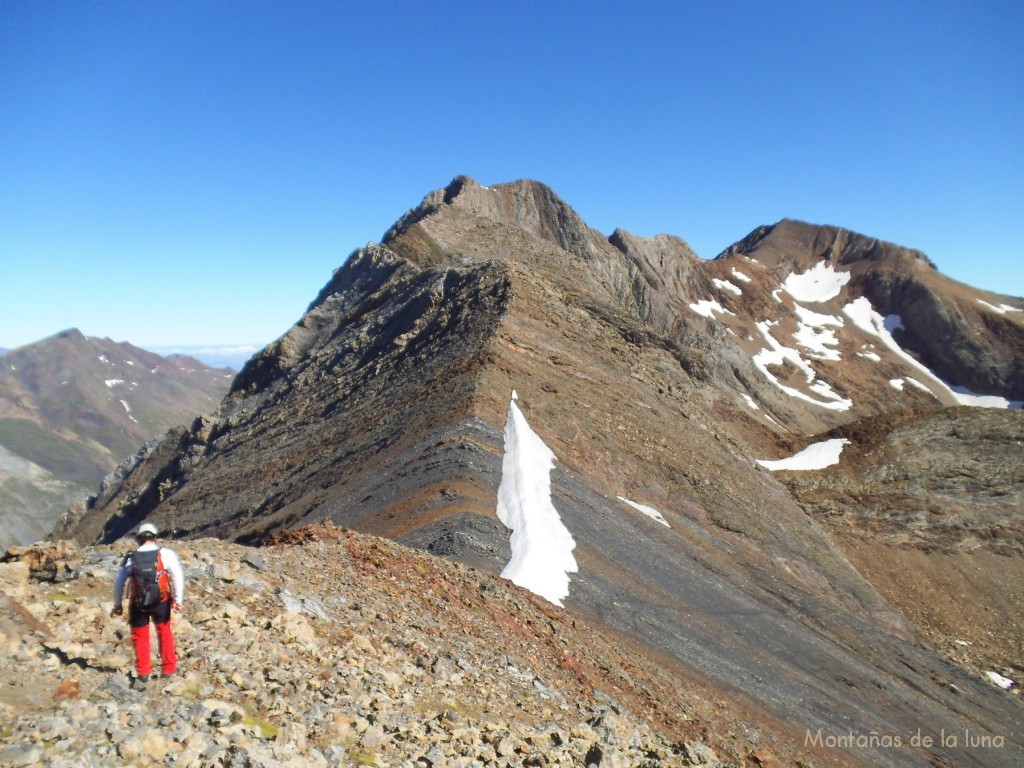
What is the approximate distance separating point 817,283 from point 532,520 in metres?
126

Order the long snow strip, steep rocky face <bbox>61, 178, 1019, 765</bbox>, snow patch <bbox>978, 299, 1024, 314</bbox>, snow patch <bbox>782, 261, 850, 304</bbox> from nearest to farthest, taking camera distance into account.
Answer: the long snow strip, steep rocky face <bbox>61, 178, 1019, 765</bbox>, snow patch <bbox>978, 299, 1024, 314</bbox>, snow patch <bbox>782, 261, 850, 304</bbox>

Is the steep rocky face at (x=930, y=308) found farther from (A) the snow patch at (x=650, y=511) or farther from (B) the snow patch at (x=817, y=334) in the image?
(A) the snow patch at (x=650, y=511)

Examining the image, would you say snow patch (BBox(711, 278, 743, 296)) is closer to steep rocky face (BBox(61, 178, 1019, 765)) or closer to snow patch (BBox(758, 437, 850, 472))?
steep rocky face (BBox(61, 178, 1019, 765))

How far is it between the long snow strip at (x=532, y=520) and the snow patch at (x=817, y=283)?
109 m

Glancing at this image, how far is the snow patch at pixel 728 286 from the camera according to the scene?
346ft

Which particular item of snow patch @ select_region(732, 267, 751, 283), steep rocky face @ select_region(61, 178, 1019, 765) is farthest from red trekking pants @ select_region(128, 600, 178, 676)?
snow patch @ select_region(732, 267, 751, 283)

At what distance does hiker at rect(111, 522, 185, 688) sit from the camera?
783 centimetres

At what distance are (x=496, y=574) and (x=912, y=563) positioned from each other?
1166 inches

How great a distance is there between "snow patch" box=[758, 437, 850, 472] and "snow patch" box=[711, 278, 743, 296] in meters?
57.0

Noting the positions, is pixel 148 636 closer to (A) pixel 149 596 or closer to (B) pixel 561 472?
(A) pixel 149 596

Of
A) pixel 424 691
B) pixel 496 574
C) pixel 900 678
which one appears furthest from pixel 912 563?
pixel 424 691

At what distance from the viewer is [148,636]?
310 inches

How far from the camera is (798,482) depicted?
45.5 meters

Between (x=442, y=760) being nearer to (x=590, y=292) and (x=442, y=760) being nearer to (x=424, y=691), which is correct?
(x=424, y=691)
